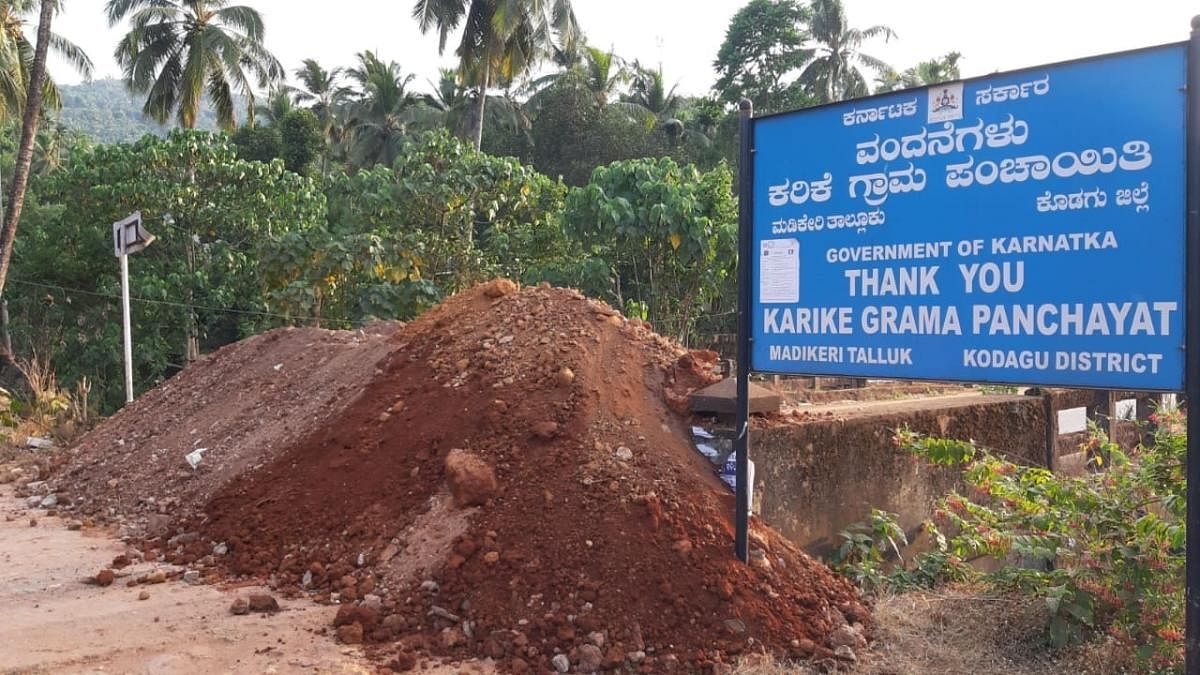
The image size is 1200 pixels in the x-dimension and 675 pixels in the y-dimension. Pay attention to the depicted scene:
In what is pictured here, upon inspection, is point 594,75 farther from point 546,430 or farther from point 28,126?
point 546,430

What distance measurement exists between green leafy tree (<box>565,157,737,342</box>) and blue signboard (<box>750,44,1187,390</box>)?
26.6 feet

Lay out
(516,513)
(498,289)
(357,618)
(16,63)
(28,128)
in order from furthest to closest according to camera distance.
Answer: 1. (16,63)
2. (28,128)
3. (498,289)
4. (516,513)
5. (357,618)

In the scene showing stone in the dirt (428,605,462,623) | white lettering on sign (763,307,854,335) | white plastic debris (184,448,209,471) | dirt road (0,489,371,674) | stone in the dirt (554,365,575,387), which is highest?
white lettering on sign (763,307,854,335)

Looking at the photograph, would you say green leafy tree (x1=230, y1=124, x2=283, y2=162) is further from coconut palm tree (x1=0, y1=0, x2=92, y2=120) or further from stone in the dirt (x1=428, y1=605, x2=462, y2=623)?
stone in the dirt (x1=428, y1=605, x2=462, y2=623)

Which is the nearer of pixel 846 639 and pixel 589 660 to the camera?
pixel 589 660

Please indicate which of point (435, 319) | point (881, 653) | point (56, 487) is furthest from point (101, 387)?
point (881, 653)

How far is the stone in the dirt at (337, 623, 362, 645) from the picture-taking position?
12.8ft

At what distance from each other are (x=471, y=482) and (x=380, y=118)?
26.5 m

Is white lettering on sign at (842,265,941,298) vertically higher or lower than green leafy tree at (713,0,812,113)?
lower

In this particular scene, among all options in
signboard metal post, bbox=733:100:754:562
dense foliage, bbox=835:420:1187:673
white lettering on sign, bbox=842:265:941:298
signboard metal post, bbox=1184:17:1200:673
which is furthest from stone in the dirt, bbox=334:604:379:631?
signboard metal post, bbox=1184:17:1200:673

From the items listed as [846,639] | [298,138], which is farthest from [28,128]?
[846,639]

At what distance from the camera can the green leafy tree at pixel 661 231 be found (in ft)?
41.2

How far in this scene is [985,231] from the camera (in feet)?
11.2

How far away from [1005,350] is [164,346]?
41.9 ft
